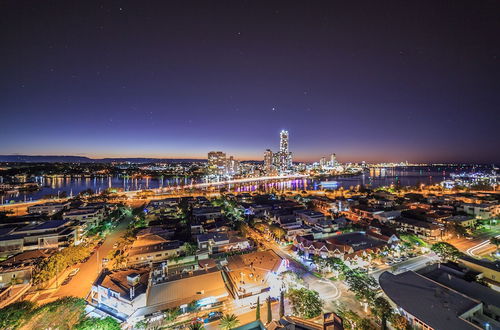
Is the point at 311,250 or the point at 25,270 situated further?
the point at 311,250

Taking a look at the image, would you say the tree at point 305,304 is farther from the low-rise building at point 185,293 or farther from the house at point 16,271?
the house at point 16,271

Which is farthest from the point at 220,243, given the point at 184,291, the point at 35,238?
the point at 35,238

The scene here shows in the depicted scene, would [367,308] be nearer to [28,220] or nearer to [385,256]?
[385,256]

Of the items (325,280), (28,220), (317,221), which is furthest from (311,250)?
(28,220)

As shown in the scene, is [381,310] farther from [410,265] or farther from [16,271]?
[16,271]

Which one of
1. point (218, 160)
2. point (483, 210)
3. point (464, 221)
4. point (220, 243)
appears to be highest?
point (218, 160)

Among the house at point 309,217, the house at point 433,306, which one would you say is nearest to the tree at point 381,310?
the house at point 433,306
